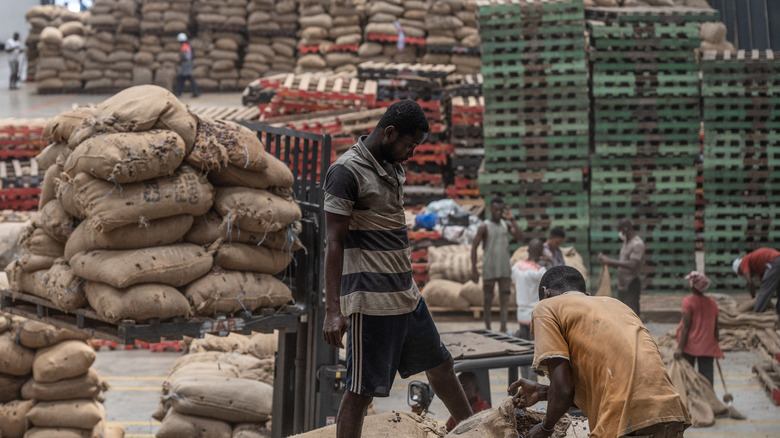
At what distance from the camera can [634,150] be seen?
522 inches

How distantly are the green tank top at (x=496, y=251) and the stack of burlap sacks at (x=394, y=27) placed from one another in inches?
388

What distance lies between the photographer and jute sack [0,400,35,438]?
7957 mm

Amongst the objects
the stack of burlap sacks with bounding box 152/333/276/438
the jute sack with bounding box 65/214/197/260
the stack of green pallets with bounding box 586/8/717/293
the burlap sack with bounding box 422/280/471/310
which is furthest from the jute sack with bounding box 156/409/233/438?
the stack of green pallets with bounding box 586/8/717/293

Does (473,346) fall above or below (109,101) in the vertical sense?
below

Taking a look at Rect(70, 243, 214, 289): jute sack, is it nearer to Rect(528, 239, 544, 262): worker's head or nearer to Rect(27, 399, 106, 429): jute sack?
Rect(27, 399, 106, 429): jute sack

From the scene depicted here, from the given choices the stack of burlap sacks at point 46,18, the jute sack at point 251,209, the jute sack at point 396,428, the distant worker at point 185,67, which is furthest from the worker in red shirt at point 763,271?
the stack of burlap sacks at point 46,18

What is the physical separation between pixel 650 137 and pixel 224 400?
8345 millimetres

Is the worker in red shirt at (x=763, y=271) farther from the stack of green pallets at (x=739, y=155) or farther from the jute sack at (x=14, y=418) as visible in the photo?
the jute sack at (x=14, y=418)

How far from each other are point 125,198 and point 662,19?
399 inches

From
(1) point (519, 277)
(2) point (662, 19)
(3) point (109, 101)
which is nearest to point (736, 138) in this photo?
(2) point (662, 19)

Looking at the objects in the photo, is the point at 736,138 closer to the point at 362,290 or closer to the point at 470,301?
the point at 470,301

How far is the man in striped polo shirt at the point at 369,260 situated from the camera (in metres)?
3.98

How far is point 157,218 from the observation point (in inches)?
228

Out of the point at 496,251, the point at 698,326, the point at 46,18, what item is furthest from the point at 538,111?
the point at 46,18
